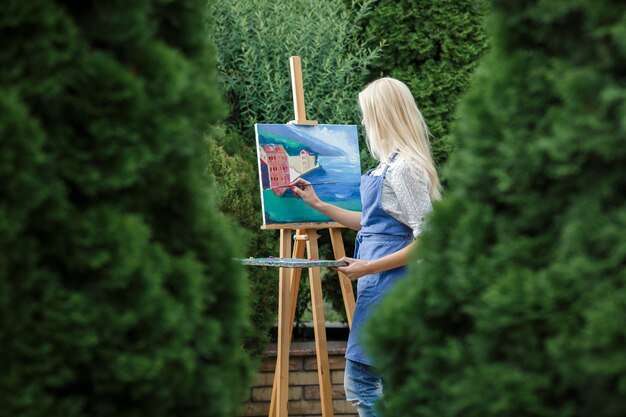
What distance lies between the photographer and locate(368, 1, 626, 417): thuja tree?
1.76 metres

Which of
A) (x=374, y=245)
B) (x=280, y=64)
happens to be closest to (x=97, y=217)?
(x=374, y=245)

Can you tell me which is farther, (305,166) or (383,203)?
(305,166)

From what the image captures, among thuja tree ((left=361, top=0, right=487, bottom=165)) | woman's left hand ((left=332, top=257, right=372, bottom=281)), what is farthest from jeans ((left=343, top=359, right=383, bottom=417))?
thuja tree ((left=361, top=0, right=487, bottom=165))

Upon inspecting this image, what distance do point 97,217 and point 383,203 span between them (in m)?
2.18

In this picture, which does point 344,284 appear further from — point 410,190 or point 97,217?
point 97,217

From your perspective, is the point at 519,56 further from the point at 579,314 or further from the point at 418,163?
the point at 418,163

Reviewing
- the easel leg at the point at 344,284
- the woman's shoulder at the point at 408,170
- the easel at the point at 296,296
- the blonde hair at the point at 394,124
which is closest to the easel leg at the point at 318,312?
the easel at the point at 296,296

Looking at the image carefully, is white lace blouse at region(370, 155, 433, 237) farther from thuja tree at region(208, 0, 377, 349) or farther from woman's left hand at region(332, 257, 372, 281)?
thuja tree at region(208, 0, 377, 349)

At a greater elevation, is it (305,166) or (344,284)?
(305,166)

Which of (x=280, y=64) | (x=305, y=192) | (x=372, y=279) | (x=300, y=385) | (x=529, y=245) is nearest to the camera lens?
(x=529, y=245)

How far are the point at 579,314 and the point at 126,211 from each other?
1047 millimetres

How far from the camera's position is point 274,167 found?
4.82 m

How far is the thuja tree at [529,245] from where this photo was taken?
176cm

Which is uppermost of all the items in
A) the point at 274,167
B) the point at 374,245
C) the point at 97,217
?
the point at 274,167
